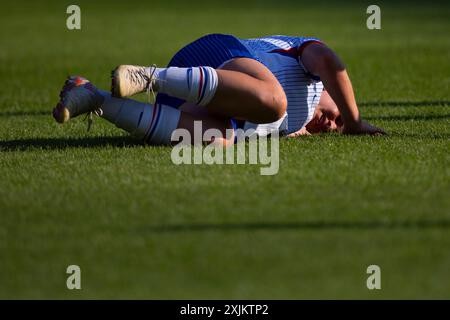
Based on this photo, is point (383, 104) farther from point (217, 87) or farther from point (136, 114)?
point (136, 114)

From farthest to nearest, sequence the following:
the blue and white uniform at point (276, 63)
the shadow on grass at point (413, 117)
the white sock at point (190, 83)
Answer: the shadow on grass at point (413, 117) → the blue and white uniform at point (276, 63) → the white sock at point (190, 83)

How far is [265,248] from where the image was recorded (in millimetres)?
3672

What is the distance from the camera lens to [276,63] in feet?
18.3

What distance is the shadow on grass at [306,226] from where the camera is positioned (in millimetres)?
3857

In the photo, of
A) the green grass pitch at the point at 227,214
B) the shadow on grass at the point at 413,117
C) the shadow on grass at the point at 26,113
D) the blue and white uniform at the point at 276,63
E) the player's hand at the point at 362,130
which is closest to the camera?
the green grass pitch at the point at 227,214

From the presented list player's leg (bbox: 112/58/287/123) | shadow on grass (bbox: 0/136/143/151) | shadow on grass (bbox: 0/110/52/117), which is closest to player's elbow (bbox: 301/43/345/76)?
player's leg (bbox: 112/58/287/123)

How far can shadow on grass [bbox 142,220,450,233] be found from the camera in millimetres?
3857

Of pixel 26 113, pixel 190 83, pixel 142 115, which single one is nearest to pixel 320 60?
pixel 190 83

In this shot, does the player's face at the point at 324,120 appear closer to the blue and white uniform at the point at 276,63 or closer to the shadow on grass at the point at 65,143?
the blue and white uniform at the point at 276,63

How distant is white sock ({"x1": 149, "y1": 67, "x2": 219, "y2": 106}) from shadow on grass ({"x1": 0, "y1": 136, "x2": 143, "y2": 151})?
1.53 feet

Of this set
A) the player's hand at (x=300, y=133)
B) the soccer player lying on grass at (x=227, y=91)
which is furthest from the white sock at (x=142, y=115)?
the player's hand at (x=300, y=133)

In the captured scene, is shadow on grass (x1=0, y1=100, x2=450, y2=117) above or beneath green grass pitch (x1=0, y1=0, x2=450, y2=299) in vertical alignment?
above

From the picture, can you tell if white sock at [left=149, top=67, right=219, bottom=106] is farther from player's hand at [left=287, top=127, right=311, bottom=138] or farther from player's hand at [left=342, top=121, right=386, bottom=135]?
player's hand at [left=342, top=121, right=386, bottom=135]
